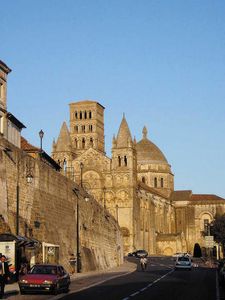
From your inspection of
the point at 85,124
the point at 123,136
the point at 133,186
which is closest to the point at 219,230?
the point at 133,186

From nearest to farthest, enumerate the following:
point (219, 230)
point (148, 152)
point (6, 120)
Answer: point (6, 120) < point (219, 230) < point (148, 152)

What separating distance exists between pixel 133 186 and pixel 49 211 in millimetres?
73590

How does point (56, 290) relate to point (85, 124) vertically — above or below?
below

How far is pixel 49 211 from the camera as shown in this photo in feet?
164

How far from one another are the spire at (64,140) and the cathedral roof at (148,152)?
33.7 metres

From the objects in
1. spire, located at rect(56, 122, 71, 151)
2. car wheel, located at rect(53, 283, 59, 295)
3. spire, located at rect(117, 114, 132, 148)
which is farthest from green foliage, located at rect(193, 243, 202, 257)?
car wheel, located at rect(53, 283, 59, 295)

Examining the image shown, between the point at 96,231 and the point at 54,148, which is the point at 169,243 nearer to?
the point at 54,148

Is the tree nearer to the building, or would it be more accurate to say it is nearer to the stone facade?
the stone facade

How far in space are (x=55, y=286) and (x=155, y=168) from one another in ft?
465

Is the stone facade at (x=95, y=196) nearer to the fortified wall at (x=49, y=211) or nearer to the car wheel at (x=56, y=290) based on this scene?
the fortified wall at (x=49, y=211)

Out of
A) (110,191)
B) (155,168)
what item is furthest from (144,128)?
(110,191)

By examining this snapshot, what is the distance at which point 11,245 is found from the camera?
32.5 m

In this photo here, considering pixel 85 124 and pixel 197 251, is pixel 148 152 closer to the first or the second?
pixel 85 124

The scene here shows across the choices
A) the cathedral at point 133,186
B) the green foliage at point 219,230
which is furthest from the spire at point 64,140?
the green foliage at point 219,230
